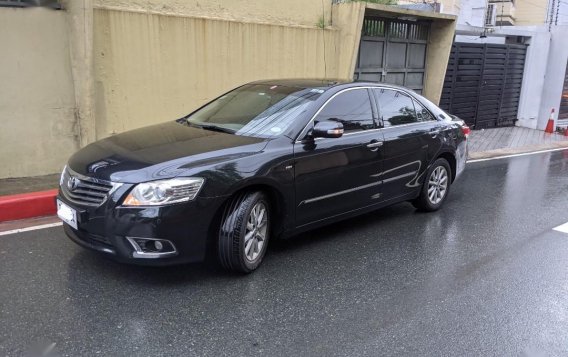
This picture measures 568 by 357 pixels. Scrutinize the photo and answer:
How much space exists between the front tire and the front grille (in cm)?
90

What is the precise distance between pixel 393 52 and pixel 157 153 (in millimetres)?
9223

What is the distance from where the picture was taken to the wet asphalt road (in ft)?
10.8

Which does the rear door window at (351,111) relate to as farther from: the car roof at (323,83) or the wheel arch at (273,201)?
the wheel arch at (273,201)

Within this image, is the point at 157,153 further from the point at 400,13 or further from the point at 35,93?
the point at 400,13

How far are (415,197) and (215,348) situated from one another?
3.62 metres

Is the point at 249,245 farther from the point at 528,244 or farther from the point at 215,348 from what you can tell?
the point at 528,244

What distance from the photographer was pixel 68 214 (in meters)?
3.94

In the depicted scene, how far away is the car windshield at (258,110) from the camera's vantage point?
182 inches

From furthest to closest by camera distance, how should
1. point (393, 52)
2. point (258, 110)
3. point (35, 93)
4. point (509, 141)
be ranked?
point (509, 141)
point (393, 52)
point (35, 93)
point (258, 110)

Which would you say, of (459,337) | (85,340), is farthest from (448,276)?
(85,340)

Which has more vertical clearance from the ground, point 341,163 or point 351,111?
point 351,111

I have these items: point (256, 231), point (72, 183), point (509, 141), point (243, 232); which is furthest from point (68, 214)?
point (509, 141)

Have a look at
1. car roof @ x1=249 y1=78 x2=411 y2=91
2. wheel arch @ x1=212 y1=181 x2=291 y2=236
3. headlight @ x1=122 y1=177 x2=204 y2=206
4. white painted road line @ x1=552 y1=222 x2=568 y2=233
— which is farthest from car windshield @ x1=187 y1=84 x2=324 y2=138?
white painted road line @ x1=552 y1=222 x2=568 y2=233

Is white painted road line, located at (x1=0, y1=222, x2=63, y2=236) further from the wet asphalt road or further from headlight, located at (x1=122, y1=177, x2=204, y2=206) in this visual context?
headlight, located at (x1=122, y1=177, x2=204, y2=206)
